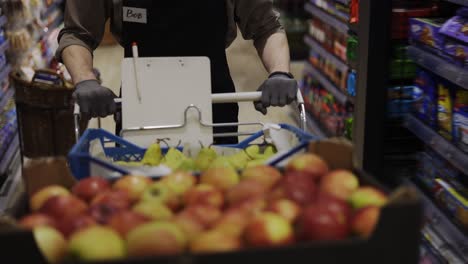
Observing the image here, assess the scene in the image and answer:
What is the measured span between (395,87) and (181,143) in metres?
1.87

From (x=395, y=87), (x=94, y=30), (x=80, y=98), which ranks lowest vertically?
(x=395, y=87)

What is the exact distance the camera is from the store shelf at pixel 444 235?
2.98m

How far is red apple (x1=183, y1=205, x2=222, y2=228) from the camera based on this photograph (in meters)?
1.15

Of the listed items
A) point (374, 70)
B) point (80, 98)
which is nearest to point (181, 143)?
point (80, 98)

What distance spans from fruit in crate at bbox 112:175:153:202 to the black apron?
1337 millimetres

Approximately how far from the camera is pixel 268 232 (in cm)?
106

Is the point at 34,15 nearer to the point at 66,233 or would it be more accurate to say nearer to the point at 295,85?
the point at 295,85

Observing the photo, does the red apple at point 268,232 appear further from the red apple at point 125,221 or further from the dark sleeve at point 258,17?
the dark sleeve at point 258,17

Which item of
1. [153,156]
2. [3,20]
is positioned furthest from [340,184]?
[3,20]

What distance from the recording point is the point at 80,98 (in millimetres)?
2156

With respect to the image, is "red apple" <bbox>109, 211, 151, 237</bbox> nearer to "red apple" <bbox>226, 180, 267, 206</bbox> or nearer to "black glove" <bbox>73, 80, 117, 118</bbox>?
"red apple" <bbox>226, 180, 267, 206</bbox>

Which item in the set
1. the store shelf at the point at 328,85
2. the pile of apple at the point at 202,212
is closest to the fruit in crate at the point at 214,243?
the pile of apple at the point at 202,212

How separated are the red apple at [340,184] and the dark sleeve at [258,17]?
1.50 m

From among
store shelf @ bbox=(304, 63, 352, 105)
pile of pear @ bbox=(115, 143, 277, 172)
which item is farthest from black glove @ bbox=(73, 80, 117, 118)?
store shelf @ bbox=(304, 63, 352, 105)
